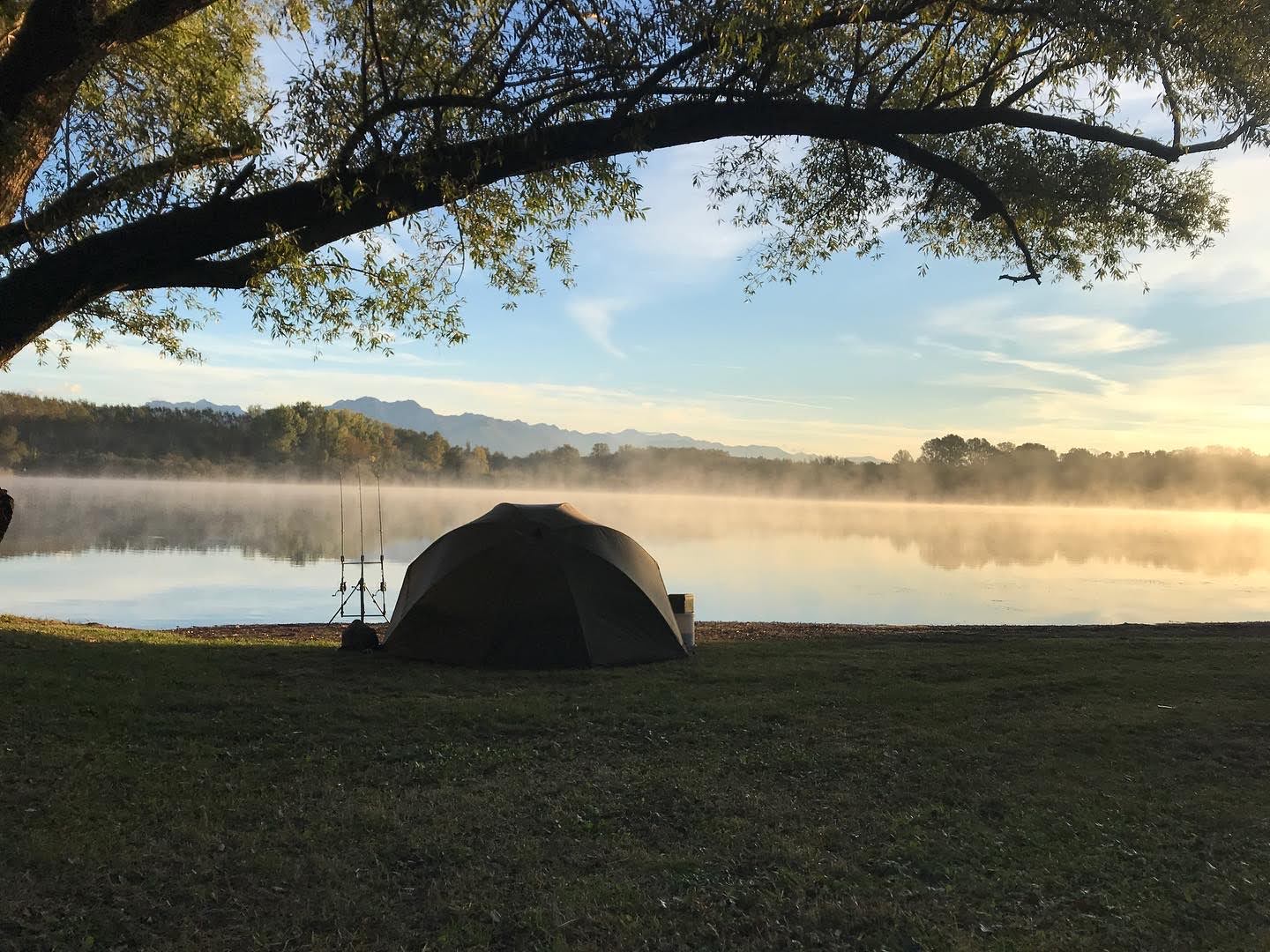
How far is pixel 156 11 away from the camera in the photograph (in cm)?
662

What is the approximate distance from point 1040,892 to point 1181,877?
0.84 m

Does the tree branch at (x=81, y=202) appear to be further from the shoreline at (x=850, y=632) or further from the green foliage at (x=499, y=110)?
the shoreline at (x=850, y=632)

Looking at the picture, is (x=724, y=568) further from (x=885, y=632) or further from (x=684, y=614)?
(x=684, y=614)

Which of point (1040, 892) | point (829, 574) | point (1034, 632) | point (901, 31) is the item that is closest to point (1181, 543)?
point (829, 574)

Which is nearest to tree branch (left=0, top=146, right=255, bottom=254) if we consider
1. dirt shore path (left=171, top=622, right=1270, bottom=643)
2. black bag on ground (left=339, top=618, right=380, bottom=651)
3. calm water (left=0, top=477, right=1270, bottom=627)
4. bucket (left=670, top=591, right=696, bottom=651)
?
black bag on ground (left=339, top=618, right=380, bottom=651)

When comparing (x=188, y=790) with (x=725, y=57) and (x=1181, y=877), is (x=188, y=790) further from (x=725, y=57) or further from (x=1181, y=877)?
(x=725, y=57)

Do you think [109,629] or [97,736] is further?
[109,629]

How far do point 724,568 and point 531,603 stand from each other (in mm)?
24406

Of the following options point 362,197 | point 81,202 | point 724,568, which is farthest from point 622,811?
point 724,568

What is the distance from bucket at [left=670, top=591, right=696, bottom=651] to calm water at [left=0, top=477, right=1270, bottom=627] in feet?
31.3

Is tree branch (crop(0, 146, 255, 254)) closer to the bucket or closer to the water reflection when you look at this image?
the bucket

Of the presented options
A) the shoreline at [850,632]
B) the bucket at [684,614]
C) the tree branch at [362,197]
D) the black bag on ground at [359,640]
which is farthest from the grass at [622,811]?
the shoreline at [850,632]

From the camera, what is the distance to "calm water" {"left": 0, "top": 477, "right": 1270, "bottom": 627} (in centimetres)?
2164

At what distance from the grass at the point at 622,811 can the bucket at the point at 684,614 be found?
2276mm
